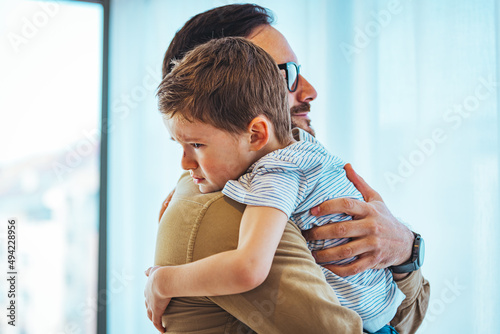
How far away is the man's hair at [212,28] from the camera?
1.33 metres

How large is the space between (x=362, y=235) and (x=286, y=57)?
0.66 metres

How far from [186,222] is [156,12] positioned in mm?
2363

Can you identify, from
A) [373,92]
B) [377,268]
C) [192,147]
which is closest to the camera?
[192,147]

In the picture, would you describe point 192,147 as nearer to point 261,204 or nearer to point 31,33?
point 261,204

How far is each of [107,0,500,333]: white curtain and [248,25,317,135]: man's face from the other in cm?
72

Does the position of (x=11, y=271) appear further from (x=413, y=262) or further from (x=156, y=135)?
(x=413, y=262)

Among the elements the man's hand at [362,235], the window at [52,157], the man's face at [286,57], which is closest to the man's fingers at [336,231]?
the man's hand at [362,235]

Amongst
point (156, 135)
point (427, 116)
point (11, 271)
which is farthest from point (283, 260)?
point (11, 271)

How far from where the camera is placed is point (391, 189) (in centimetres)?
198

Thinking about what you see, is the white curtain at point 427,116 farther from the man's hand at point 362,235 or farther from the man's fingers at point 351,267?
the man's fingers at point 351,267

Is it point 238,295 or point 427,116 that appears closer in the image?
point 238,295

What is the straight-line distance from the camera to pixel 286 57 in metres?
1.37

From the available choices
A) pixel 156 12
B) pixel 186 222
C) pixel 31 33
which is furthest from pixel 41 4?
pixel 186 222

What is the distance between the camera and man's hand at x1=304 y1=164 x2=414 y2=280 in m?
0.90
